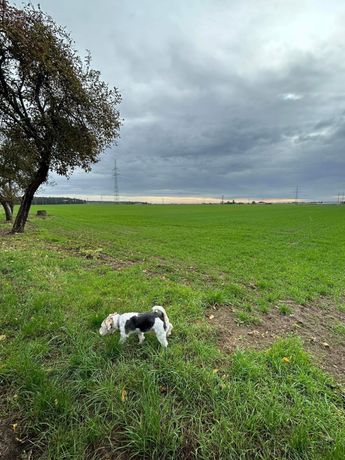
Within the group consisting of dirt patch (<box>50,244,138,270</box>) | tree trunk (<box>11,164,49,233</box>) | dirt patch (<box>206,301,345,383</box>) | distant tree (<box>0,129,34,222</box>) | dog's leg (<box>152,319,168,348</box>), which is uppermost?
distant tree (<box>0,129,34,222</box>)

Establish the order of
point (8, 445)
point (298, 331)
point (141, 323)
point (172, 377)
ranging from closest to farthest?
point (8, 445)
point (172, 377)
point (141, 323)
point (298, 331)

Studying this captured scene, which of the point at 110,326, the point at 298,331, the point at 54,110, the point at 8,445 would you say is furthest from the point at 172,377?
the point at 54,110

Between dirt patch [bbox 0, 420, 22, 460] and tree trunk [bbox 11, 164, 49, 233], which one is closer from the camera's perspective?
dirt patch [bbox 0, 420, 22, 460]

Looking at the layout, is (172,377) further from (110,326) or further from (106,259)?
(106,259)

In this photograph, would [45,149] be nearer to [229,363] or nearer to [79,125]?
[79,125]

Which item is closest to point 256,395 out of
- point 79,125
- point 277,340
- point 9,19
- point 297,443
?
point 297,443

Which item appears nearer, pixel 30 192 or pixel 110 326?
pixel 110 326

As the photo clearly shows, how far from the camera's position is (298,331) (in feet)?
16.4

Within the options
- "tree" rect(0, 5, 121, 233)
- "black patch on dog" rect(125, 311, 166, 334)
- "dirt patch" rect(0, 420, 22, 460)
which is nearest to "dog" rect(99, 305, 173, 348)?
"black patch on dog" rect(125, 311, 166, 334)

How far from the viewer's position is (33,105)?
45.9ft

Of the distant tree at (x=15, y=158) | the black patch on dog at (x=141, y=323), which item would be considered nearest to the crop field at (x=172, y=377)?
the black patch on dog at (x=141, y=323)

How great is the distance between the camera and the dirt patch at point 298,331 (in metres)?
4.11

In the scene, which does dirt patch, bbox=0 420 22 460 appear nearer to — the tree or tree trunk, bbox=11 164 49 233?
Result: the tree

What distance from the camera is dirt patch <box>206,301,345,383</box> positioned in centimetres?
411
